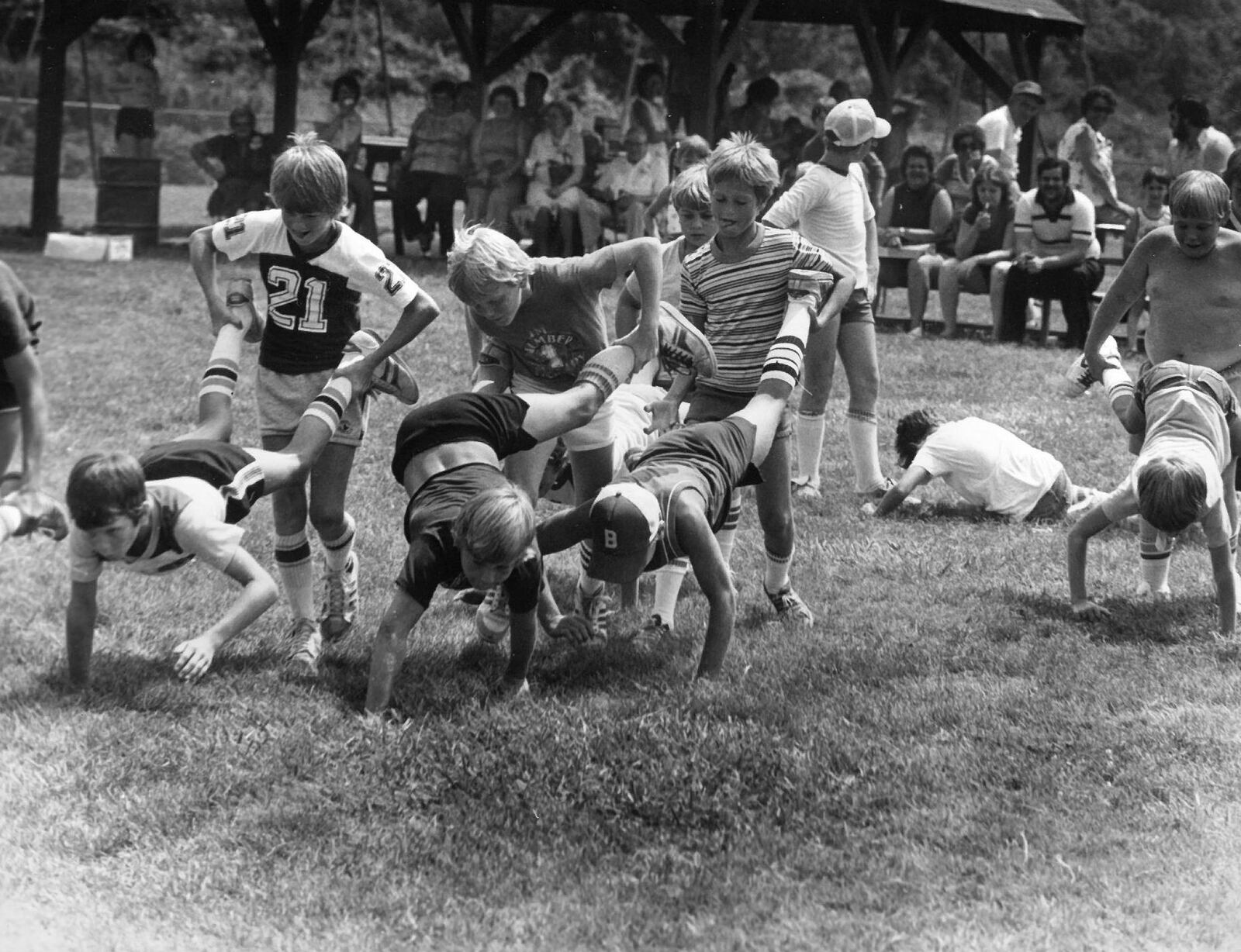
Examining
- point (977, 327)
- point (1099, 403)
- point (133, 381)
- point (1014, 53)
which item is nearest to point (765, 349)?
point (1099, 403)

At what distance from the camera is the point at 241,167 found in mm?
18344

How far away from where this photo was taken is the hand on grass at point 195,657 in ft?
16.9

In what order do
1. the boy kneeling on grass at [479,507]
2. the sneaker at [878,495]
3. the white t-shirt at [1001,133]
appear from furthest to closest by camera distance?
the white t-shirt at [1001,133]
the sneaker at [878,495]
the boy kneeling on grass at [479,507]

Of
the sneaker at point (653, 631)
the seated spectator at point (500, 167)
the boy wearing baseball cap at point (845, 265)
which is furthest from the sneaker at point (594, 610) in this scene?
the seated spectator at point (500, 167)

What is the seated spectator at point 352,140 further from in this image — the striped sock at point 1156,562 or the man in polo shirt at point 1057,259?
the striped sock at point 1156,562

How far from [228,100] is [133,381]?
26585 millimetres

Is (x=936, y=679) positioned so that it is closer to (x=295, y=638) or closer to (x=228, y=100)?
(x=295, y=638)

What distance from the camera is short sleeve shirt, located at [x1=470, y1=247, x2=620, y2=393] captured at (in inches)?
227

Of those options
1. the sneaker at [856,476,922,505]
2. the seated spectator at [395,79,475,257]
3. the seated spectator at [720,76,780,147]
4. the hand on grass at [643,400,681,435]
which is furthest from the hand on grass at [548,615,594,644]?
the seated spectator at [395,79,475,257]

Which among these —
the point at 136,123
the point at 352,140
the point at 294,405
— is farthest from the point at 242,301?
the point at 136,123

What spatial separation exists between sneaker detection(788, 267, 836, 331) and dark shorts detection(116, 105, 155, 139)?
1435 cm

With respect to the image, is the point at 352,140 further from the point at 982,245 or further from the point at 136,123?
the point at 982,245

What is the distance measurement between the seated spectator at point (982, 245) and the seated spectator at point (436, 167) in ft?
18.9

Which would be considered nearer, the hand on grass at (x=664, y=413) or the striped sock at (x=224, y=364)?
the striped sock at (x=224, y=364)
